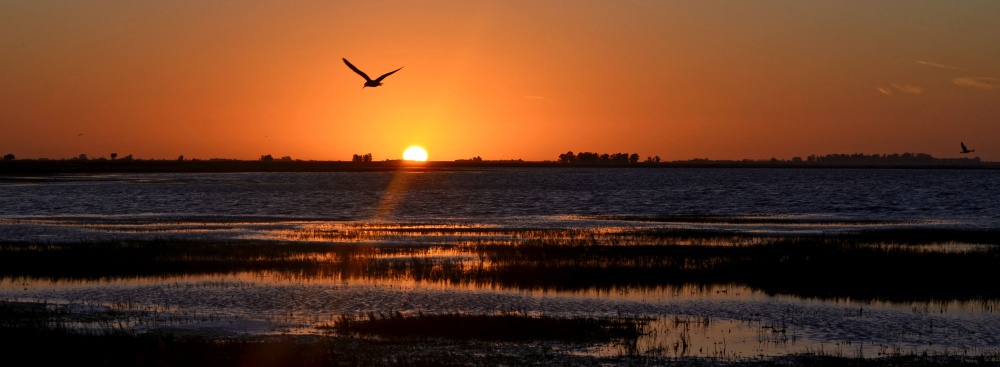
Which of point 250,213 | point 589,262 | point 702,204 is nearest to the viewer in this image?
point 589,262

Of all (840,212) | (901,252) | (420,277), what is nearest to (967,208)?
(840,212)

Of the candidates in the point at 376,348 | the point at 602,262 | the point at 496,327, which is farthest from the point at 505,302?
the point at 602,262

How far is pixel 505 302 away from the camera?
2588 centimetres

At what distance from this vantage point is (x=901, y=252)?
38.0m

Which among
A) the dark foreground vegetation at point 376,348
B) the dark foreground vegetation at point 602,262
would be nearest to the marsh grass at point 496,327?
the dark foreground vegetation at point 376,348

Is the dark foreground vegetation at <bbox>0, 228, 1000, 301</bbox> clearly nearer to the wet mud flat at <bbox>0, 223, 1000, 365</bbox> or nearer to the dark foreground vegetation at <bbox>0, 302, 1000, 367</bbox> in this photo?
the wet mud flat at <bbox>0, 223, 1000, 365</bbox>

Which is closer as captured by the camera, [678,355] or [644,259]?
[678,355]

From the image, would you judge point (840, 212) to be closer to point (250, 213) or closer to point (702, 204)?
point (702, 204)

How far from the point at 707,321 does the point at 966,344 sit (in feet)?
17.9

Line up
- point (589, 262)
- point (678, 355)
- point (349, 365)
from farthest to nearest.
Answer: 1. point (589, 262)
2. point (678, 355)
3. point (349, 365)

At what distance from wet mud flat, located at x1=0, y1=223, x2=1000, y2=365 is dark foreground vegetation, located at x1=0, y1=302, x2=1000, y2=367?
65 millimetres

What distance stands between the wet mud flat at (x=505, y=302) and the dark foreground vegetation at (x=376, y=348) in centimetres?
6

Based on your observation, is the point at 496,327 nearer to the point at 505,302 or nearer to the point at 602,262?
the point at 505,302

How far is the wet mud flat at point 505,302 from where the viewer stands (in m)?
18.8
